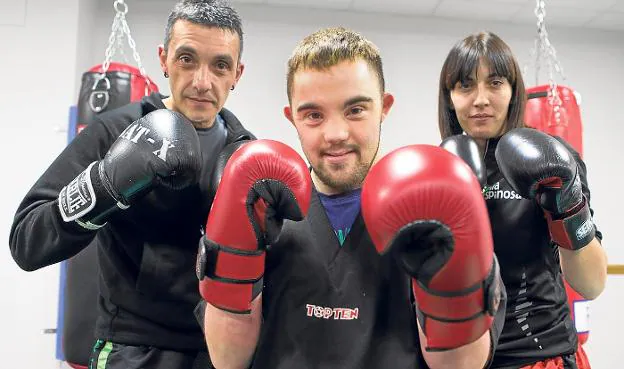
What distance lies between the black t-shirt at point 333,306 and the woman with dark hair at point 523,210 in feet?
1.36

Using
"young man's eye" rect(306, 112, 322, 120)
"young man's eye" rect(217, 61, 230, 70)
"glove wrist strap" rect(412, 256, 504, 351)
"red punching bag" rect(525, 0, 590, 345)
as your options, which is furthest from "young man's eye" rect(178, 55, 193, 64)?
"red punching bag" rect(525, 0, 590, 345)

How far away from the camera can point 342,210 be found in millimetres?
1037

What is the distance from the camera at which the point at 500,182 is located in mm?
1482

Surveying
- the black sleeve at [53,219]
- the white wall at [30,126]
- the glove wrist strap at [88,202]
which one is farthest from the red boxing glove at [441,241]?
the white wall at [30,126]

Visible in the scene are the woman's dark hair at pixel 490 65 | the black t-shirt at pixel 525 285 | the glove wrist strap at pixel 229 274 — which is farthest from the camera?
the woman's dark hair at pixel 490 65

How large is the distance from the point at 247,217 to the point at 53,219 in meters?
0.53

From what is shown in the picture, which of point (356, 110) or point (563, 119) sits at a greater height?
point (563, 119)

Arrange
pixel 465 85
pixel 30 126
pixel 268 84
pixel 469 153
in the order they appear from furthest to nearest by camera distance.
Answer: pixel 268 84
pixel 30 126
pixel 465 85
pixel 469 153

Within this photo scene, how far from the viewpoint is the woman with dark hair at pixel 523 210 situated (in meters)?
1.19

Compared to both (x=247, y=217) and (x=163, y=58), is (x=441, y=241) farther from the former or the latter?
(x=163, y=58)

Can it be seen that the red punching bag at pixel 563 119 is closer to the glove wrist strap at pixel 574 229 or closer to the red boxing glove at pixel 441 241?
the glove wrist strap at pixel 574 229

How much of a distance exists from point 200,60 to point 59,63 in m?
2.77

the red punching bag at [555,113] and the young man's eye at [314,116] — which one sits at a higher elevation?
the red punching bag at [555,113]

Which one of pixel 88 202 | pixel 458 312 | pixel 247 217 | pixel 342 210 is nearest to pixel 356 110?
pixel 342 210
